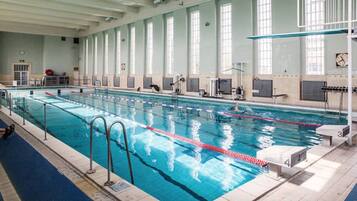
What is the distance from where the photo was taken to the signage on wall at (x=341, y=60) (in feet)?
28.8

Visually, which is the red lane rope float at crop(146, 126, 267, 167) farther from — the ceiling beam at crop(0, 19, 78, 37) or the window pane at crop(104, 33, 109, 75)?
the ceiling beam at crop(0, 19, 78, 37)

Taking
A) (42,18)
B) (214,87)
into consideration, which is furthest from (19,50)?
(214,87)

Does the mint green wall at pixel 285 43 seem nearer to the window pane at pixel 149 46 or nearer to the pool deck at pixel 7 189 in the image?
the window pane at pixel 149 46

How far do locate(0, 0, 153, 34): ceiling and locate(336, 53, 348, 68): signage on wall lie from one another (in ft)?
35.2

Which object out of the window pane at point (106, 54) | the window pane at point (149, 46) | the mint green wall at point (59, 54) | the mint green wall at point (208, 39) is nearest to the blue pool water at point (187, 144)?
the mint green wall at point (208, 39)

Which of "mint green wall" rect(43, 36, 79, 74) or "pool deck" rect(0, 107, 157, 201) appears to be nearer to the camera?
"pool deck" rect(0, 107, 157, 201)

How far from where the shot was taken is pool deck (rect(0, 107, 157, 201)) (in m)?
2.68

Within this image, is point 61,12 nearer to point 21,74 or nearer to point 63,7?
point 63,7

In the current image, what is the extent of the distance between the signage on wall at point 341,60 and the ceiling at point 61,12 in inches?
423

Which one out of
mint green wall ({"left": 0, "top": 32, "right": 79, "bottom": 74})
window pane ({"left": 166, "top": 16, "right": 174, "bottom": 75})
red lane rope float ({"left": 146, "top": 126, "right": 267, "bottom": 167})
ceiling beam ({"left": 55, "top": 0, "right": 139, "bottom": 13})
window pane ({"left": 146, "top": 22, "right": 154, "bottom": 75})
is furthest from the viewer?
mint green wall ({"left": 0, "top": 32, "right": 79, "bottom": 74})

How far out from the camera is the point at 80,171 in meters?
3.34

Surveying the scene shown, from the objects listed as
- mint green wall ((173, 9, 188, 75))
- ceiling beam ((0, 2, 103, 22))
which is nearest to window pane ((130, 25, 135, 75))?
Result: ceiling beam ((0, 2, 103, 22))

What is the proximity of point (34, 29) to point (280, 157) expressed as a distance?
80.8 feet

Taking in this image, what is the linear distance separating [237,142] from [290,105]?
5.41 meters
